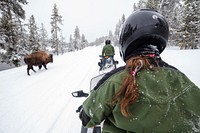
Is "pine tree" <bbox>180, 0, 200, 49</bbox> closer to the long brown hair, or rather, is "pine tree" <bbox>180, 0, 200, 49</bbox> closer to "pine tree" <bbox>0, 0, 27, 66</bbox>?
"pine tree" <bbox>0, 0, 27, 66</bbox>

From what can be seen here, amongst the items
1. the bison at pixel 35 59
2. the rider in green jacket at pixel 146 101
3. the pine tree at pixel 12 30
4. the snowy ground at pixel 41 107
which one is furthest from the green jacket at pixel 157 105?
the pine tree at pixel 12 30

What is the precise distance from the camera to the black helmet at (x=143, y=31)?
1578mm

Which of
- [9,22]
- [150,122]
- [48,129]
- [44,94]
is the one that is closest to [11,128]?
[48,129]

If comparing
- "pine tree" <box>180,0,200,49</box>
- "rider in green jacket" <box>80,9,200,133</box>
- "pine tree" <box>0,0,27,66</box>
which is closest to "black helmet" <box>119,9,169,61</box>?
"rider in green jacket" <box>80,9,200,133</box>

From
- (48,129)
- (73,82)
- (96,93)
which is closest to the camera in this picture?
(96,93)

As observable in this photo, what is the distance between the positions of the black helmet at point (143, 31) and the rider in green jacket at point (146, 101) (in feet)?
0.56

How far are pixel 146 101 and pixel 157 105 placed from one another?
3.5 inches

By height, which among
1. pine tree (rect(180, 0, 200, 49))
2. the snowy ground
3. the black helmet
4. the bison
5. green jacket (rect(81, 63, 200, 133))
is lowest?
the snowy ground

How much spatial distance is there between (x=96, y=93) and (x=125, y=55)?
642 mm

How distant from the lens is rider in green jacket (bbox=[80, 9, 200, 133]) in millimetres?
1114

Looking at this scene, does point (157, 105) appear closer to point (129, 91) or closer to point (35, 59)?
point (129, 91)

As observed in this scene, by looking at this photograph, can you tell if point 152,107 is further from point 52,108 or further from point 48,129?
point 52,108

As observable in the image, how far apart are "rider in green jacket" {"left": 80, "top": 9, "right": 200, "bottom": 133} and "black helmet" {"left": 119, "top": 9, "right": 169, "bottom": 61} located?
17 centimetres

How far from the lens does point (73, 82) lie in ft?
25.7
